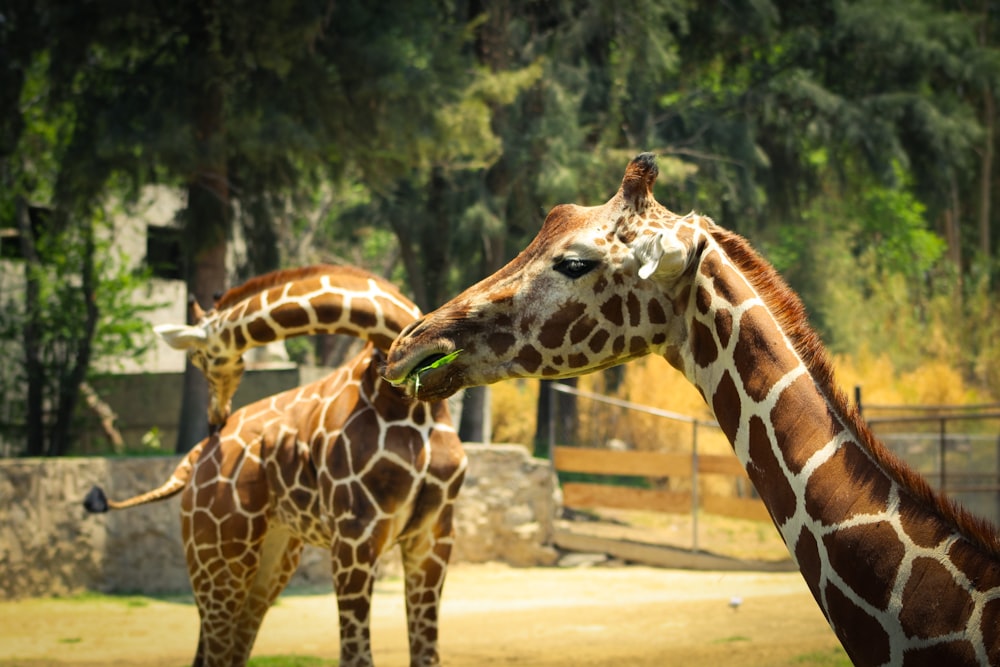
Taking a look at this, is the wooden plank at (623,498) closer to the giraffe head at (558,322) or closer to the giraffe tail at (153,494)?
the giraffe tail at (153,494)

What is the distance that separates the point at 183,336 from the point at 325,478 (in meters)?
1.38

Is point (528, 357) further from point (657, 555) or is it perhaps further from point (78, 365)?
point (78, 365)

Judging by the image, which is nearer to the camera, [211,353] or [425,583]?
[425,583]

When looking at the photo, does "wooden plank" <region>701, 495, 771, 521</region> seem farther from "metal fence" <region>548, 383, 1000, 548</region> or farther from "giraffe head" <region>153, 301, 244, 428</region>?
"giraffe head" <region>153, 301, 244, 428</region>

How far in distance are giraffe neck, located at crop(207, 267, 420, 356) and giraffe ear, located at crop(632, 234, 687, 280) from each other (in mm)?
3153

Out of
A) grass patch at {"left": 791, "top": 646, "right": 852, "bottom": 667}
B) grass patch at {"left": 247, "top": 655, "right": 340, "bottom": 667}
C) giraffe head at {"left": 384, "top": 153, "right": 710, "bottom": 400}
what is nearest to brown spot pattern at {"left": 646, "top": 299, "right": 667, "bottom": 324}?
giraffe head at {"left": 384, "top": 153, "right": 710, "bottom": 400}

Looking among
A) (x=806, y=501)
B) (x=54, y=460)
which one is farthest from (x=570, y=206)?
(x=54, y=460)

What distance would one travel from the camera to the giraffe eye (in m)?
3.13

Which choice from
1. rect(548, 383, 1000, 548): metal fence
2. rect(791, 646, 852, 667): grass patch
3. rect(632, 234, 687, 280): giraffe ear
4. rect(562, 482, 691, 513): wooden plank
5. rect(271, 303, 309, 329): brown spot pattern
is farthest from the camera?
rect(562, 482, 691, 513): wooden plank

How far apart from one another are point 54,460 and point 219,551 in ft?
18.4

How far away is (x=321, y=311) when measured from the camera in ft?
20.5

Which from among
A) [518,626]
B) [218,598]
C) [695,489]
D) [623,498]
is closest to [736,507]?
[695,489]

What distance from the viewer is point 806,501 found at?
110 inches

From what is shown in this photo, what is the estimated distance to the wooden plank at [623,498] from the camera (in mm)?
15062
